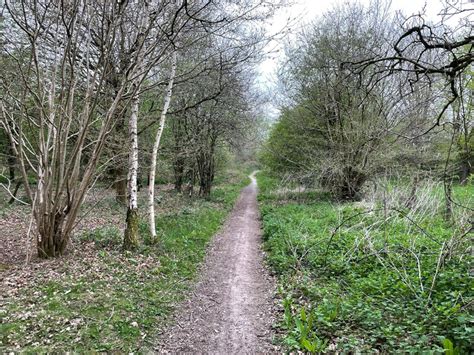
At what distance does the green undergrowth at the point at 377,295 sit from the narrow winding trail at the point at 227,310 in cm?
35

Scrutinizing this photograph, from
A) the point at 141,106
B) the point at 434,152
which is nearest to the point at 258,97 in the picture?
the point at 141,106

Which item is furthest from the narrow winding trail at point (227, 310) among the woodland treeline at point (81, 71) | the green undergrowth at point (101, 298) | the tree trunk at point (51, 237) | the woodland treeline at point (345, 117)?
the woodland treeline at point (345, 117)

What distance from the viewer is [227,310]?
5402mm

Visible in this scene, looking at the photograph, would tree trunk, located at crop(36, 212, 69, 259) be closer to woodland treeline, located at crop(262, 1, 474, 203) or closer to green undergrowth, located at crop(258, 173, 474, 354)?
green undergrowth, located at crop(258, 173, 474, 354)

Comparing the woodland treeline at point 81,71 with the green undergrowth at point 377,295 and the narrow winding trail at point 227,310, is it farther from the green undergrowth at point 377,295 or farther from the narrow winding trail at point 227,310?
the green undergrowth at point 377,295

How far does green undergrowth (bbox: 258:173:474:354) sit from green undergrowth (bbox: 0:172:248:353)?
1985 mm

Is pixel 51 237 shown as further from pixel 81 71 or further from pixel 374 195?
pixel 374 195

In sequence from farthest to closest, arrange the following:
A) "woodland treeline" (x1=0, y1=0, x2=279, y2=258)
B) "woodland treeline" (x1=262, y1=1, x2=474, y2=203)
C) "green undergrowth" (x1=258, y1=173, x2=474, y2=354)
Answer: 1. "woodland treeline" (x1=262, y1=1, x2=474, y2=203)
2. "woodland treeline" (x1=0, y1=0, x2=279, y2=258)
3. "green undergrowth" (x1=258, y1=173, x2=474, y2=354)

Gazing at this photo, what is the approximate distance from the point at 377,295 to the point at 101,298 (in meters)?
4.23

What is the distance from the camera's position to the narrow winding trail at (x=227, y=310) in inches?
172

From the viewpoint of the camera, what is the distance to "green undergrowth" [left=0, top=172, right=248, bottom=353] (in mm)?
3938

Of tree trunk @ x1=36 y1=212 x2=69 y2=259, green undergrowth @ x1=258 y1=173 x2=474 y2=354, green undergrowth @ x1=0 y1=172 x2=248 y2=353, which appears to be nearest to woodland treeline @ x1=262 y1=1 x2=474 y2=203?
green undergrowth @ x1=258 y1=173 x2=474 y2=354

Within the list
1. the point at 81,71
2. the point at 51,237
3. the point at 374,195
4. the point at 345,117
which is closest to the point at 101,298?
the point at 51,237

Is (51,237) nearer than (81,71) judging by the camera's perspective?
Yes
